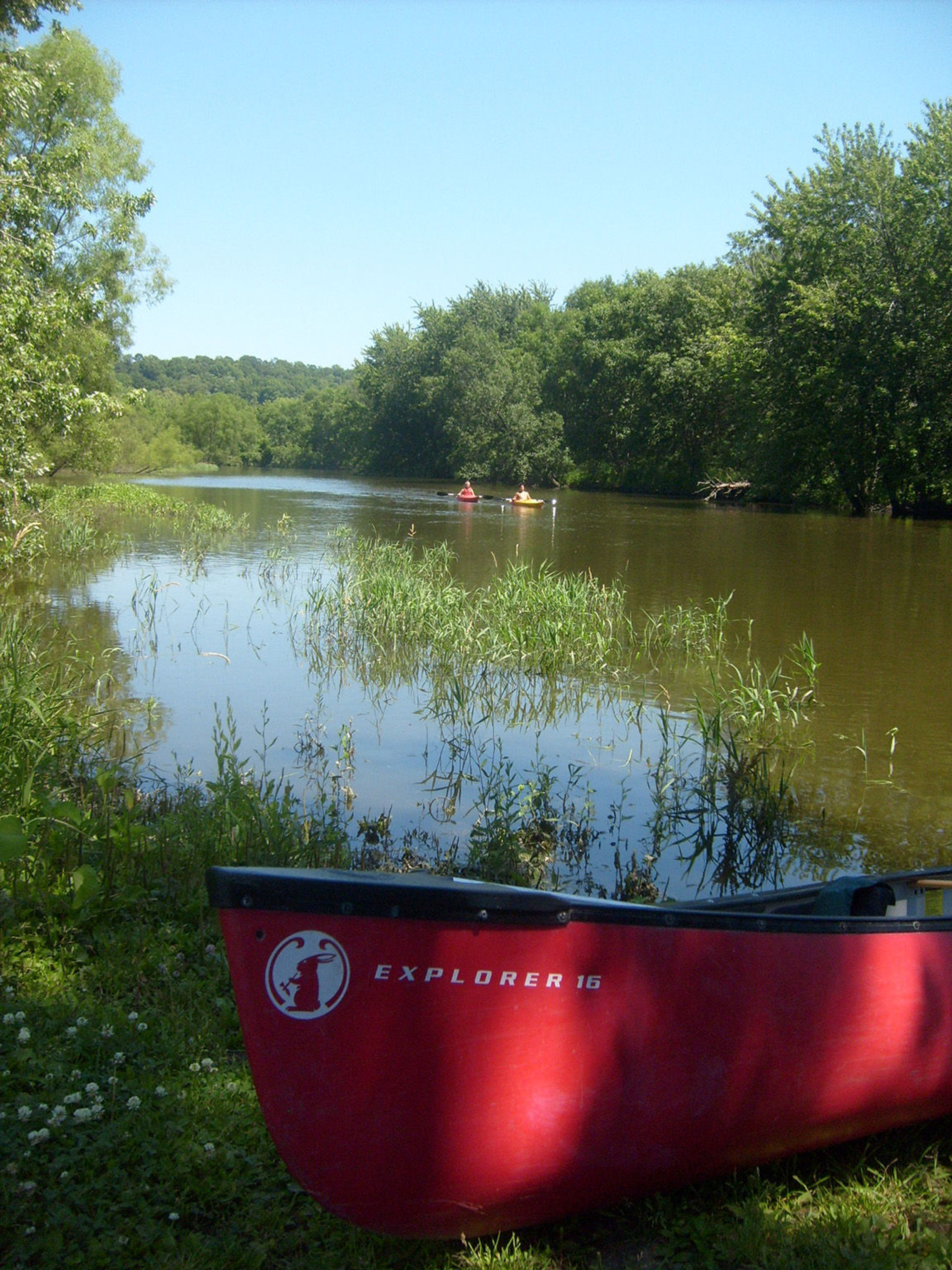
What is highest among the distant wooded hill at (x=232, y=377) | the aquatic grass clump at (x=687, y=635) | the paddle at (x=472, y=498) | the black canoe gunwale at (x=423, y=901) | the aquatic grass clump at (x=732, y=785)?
the distant wooded hill at (x=232, y=377)

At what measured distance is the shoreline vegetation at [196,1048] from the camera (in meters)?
2.55

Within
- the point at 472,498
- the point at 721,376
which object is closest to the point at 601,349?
the point at 721,376

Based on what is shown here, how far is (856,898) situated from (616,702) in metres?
5.46

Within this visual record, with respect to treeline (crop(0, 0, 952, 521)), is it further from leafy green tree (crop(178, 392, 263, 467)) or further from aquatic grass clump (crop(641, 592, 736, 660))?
leafy green tree (crop(178, 392, 263, 467))

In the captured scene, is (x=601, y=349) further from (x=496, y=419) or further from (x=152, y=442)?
(x=152, y=442)

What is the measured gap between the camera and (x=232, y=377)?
167625 millimetres

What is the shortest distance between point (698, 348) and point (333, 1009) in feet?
157

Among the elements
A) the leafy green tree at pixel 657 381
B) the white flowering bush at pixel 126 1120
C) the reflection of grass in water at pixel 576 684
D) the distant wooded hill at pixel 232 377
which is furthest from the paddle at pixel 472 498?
the distant wooded hill at pixel 232 377

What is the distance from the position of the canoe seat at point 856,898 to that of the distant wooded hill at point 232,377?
411 ft

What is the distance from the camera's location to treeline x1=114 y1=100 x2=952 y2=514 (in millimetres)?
31516

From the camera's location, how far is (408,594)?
1159cm

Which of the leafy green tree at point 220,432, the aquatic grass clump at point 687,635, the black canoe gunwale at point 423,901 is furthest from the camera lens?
the leafy green tree at point 220,432

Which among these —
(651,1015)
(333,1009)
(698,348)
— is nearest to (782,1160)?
(651,1015)

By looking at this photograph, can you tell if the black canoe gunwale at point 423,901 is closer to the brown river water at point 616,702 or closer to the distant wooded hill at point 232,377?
the brown river water at point 616,702
